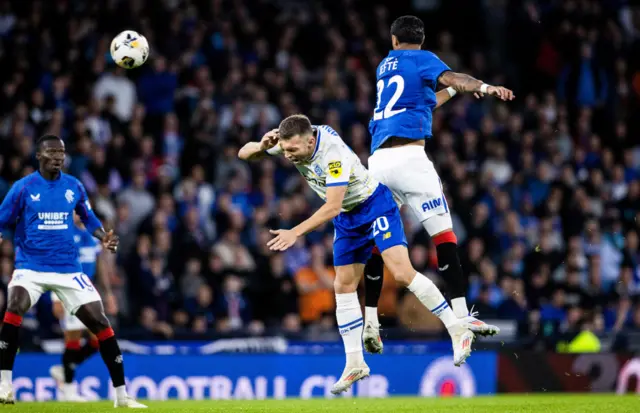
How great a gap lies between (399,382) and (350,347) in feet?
17.2

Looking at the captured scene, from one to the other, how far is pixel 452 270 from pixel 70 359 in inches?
219

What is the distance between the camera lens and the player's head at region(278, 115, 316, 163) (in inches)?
410

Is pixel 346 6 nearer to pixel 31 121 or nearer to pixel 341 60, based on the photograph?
pixel 341 60

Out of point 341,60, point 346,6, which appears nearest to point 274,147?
point 341,60

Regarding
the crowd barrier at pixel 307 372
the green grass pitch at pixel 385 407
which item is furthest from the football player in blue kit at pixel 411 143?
the crowd barrier at pixel 307 372

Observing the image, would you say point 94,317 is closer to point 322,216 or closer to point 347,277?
point 347,277

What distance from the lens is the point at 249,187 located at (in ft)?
62.5

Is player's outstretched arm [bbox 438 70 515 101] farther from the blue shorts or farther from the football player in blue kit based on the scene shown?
the blue shorts

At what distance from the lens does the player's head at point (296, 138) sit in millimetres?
10406

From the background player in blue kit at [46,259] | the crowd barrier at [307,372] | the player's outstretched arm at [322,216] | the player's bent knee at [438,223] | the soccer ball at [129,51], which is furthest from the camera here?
the crowd barrier at [307,372]

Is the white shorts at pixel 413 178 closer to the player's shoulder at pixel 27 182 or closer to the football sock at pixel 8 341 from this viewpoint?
the player's shoulder at pixel 27 182

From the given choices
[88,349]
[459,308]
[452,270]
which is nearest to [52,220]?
[88,349]

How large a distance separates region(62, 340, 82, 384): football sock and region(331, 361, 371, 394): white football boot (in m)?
4.69

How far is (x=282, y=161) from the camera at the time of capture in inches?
778
